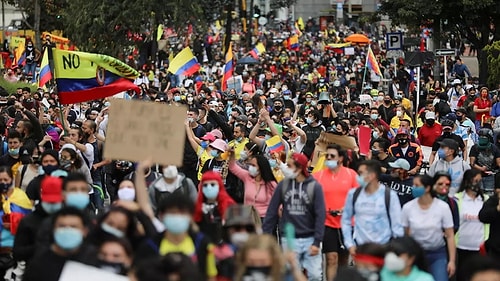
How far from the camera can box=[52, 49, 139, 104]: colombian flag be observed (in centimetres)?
1472

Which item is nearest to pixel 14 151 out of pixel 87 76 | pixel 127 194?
pixel 87 76

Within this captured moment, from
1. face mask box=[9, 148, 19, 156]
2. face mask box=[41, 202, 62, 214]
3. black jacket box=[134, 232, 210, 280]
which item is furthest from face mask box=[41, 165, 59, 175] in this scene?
black jacket box=[134, 232, 210, 280]

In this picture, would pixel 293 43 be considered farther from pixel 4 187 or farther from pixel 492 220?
pixel 4 187

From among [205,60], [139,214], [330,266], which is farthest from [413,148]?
[205,60]

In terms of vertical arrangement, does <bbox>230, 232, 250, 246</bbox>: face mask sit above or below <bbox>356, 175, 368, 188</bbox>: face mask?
above

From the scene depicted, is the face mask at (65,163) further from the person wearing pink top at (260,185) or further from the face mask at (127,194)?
the face mask at (127,194)

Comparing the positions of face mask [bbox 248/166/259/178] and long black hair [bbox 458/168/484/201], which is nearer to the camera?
long black hair [bbox 458/168/484/201]

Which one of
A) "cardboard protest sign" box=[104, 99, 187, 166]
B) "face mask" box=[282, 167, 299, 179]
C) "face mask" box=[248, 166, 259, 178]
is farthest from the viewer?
"face mask" box=[248, 166, 259, 178]

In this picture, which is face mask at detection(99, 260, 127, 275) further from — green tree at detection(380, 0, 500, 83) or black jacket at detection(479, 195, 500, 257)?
green tree at detection(380, 0, 500, 83)

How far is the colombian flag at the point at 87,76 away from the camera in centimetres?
1472

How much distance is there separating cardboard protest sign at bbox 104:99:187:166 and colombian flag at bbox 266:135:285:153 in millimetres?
4715

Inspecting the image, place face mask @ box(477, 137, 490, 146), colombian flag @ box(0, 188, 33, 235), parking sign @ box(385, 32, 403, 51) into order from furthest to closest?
parking sign @ box(385, 32, 403, 51) → face mask @ box(477, 137, 490, 146) → colombian flag @ box(0, 188, 33, 235)

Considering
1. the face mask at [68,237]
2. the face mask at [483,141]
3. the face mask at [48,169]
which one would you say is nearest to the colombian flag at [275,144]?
the face mask at [483,141]

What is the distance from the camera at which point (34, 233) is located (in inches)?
352
